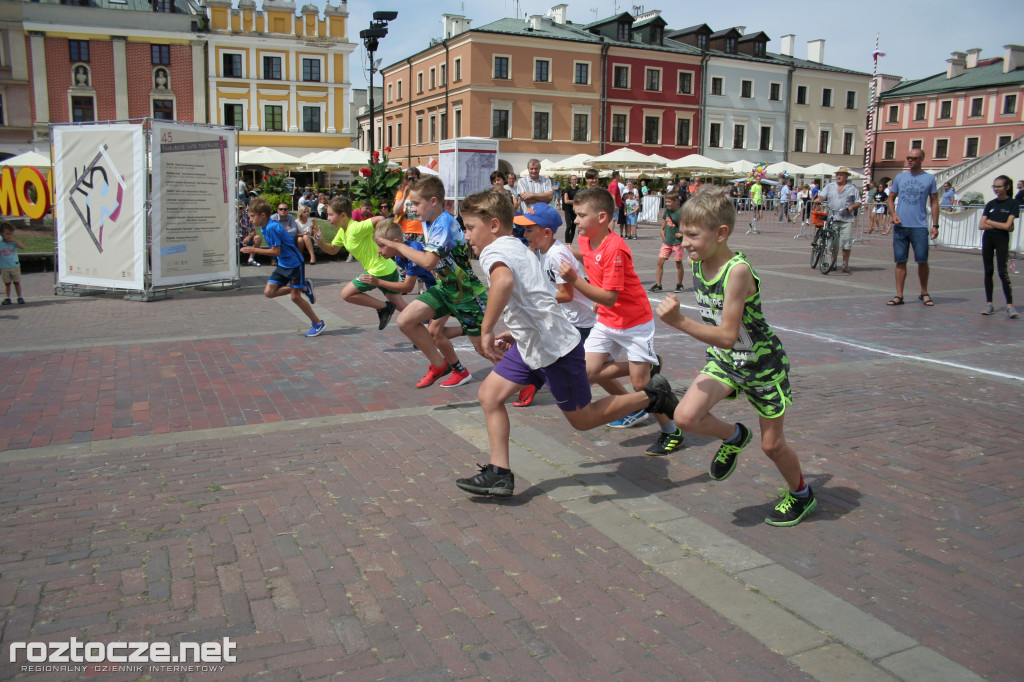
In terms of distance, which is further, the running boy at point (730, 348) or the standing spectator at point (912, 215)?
the standing spectator at point (912, 215)

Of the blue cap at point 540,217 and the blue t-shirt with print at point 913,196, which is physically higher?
the blue t-shirt with print at point 913,196

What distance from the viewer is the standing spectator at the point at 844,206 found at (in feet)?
49.9

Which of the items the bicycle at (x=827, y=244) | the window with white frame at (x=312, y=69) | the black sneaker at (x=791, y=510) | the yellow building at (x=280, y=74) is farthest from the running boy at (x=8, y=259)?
the window with white frame at (x=312, y=69)

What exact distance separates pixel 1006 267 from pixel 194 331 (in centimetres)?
1013

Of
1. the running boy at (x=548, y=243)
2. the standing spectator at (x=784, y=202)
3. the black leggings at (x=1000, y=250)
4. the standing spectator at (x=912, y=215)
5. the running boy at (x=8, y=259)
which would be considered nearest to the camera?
the running boy at (x=548, y=243)

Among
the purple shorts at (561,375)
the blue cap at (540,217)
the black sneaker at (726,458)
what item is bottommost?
the black sneaker at (726,458)

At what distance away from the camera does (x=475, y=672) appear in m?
2.74

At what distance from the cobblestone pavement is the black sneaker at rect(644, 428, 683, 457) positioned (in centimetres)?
8

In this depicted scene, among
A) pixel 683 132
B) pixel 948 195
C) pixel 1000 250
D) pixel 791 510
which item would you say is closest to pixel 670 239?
pixel 1000 250

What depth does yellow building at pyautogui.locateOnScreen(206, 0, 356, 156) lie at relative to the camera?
54281mm

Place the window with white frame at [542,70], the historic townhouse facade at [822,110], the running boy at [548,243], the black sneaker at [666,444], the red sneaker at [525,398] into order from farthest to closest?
the historic townhouse facade at [822,110] < the window with white frame at [542,70] < the red sneaker at [525,398] < the black sneaker at [666,444] < the running boy at [548,243]

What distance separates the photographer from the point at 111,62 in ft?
169

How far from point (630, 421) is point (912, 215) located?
737 centimetres

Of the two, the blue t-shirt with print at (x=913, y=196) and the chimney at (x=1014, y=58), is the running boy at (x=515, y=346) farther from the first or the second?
the chimney at (x=1014, y=58)
